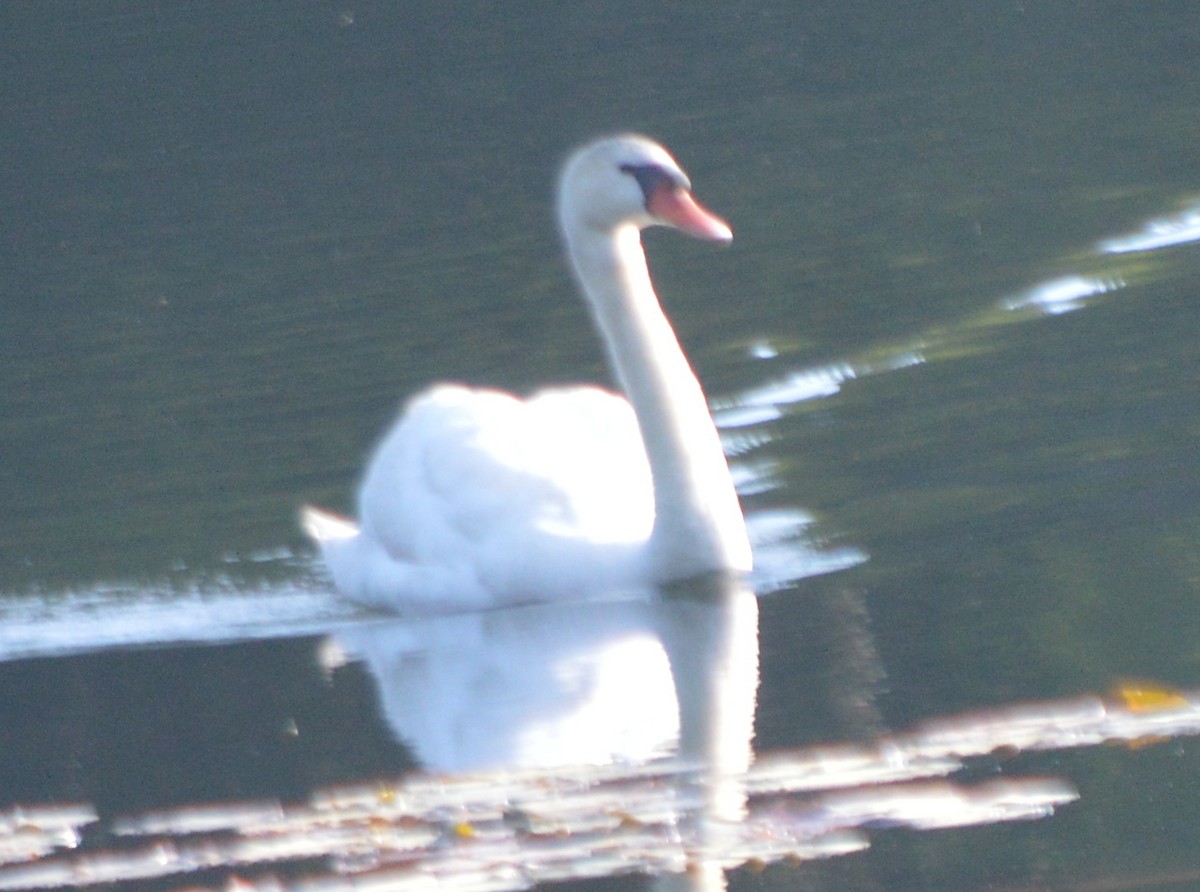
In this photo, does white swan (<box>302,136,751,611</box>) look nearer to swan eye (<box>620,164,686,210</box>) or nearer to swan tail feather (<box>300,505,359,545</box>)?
swan eye (<box>620,164,686,210</box>)

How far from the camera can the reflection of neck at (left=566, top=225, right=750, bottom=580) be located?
26.3ft

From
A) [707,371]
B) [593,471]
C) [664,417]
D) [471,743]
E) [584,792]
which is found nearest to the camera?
[584,792]

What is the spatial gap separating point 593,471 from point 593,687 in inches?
62.7

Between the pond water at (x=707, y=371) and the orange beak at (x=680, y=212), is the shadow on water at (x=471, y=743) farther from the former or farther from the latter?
the orange beak at (x=680, y=212)

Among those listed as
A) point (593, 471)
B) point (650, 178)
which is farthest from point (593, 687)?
point (650, 178)

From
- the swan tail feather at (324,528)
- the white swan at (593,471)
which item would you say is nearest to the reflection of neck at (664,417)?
the white swan at (593,471)

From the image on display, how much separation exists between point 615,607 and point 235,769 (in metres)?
1.63

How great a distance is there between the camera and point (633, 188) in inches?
325

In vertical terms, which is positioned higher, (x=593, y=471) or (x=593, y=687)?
(x=593, y=471)

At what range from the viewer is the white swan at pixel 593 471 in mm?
8047

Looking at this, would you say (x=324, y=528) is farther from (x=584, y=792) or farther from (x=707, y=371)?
(x=584, y=792)

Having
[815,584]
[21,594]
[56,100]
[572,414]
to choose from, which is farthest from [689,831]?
[56,100]

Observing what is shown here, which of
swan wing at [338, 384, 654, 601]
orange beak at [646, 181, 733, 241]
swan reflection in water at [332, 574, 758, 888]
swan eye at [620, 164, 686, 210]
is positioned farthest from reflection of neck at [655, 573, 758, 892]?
swan eye at [620, 164, 686, 210]

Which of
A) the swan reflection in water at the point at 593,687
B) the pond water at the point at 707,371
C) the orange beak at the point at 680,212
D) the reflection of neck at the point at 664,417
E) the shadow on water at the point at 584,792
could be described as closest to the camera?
the shadow on water at the point at 584,792
